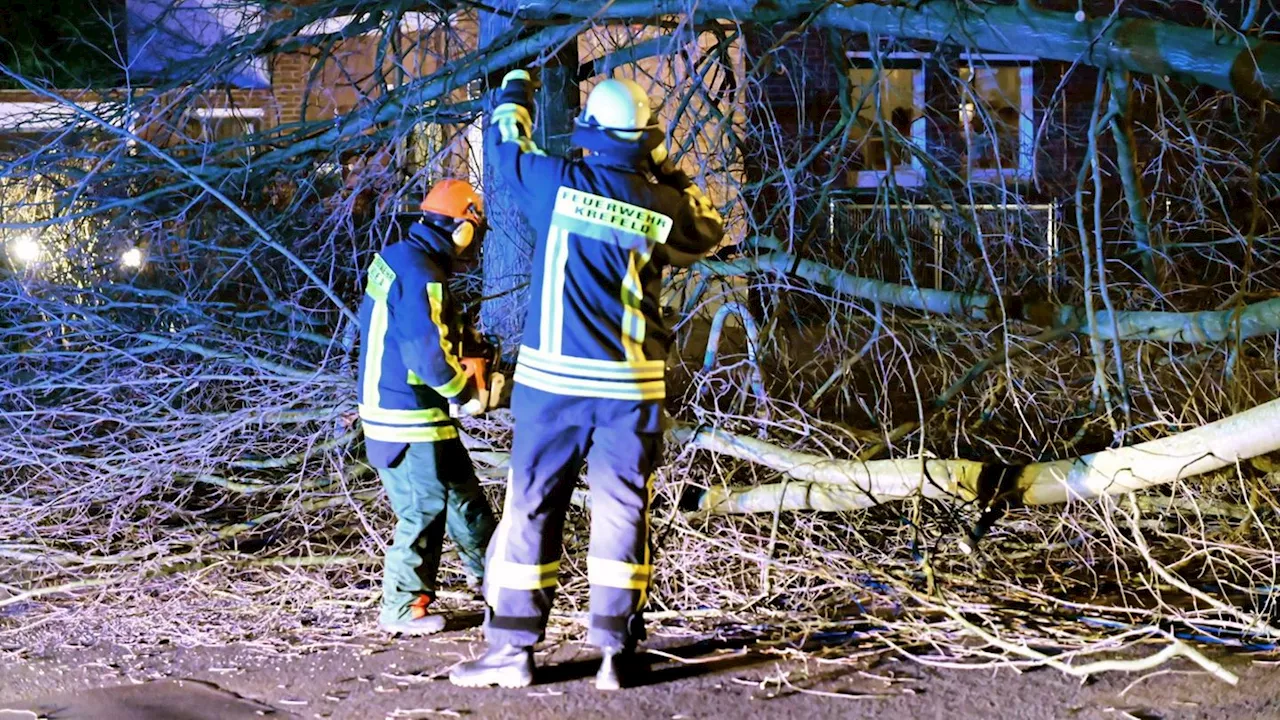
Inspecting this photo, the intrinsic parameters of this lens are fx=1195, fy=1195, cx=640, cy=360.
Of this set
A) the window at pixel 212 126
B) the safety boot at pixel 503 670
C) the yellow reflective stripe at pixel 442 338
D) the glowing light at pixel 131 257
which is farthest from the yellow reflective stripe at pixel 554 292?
the glowing light at pixel 131 257

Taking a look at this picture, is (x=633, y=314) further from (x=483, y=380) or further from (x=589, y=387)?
(x=483, y=380)

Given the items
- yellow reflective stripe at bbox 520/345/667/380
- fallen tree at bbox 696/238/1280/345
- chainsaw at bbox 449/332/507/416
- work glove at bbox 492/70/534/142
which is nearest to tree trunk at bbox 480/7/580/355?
fallen tree at bbox 696/238/1280/345

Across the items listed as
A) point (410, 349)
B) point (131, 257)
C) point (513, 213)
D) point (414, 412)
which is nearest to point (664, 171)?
point (410, 349)

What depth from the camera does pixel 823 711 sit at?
346 centimetres

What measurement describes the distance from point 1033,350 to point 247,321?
425 centimetres

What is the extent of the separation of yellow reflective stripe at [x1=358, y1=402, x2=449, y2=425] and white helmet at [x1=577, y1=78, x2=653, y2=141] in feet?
4.17

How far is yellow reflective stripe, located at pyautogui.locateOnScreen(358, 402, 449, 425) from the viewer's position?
4.35 metres

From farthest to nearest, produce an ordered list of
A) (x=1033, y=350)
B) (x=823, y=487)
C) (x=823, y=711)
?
(x=1033, y=350), (x=823, y=487), (x=823, y=711)

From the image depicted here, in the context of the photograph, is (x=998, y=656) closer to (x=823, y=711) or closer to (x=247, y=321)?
(x=823, y=711)

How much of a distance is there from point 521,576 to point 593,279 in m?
0.96

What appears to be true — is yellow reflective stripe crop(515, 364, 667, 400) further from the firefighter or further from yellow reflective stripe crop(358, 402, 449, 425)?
yellow reflective stripe crop(358, 402, 449, 425)

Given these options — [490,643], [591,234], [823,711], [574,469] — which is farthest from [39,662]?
[823,711]

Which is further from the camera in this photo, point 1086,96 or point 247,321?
point 1086,96

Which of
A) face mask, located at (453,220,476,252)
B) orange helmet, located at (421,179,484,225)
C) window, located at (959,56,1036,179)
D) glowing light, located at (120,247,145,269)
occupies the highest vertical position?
window, located at (959,56,1036,179)
